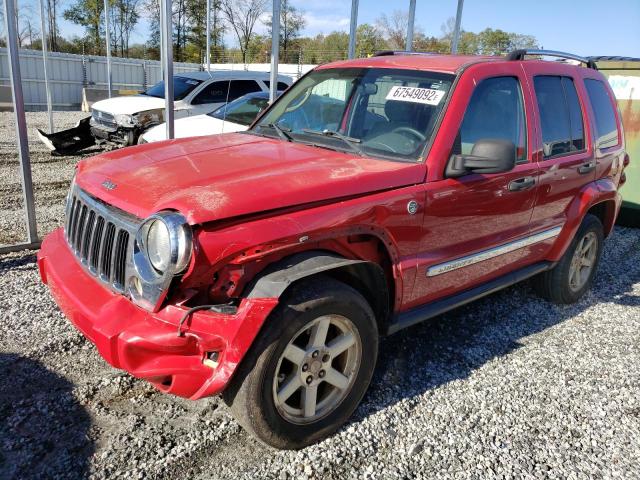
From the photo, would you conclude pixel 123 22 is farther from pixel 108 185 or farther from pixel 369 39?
pixel 108 185

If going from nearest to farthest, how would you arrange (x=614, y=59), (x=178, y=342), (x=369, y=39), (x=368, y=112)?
(x=178, y=342) → (x=368, y=112) → (x=614, y=59) → (x=369, y=39)

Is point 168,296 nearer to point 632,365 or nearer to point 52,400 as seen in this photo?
point 52,400

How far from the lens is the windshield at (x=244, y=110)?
884 centimetres

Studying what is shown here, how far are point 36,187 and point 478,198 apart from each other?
→ 711 centimetres

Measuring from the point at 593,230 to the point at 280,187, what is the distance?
11.6ft

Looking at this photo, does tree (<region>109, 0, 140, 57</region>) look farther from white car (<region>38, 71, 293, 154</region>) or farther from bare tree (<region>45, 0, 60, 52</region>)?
white car (<region>38, 71, 293, 154</region>)

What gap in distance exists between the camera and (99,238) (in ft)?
→ 9.44

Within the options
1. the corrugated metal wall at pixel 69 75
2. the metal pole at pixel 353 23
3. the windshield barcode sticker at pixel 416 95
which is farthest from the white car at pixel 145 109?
the corrugated metal wall at pixel 69 75

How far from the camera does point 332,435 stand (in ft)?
9.59

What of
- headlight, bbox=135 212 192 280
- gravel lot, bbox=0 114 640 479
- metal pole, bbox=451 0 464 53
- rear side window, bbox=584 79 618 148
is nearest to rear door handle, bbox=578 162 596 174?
rear side window, bbox=584 79 618 148

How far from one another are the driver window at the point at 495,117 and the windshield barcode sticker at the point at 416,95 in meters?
0.21

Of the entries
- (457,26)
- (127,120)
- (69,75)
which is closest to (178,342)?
(127,120)

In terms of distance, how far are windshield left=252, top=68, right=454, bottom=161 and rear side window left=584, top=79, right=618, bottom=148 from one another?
6.54ft

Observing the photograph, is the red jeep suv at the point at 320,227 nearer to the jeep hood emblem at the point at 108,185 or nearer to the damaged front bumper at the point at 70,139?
the jeep hood emblem at the point at 108,185
